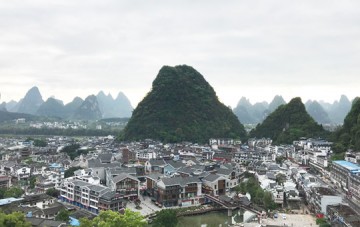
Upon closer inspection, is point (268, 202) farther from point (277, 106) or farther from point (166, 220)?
point (277, 106)

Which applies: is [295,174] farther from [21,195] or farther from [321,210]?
[21,195]

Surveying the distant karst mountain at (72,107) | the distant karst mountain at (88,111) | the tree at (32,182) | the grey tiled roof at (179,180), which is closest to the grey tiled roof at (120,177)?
the grey tiled roof at (179,180)

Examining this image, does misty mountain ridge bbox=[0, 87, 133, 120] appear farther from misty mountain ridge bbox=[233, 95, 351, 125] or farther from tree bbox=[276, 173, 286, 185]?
tree bbox=[276, 173, 286, 185]

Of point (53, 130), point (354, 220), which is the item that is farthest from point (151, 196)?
point (53, 130)

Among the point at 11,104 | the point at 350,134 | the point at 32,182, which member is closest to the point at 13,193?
the point at 32,182

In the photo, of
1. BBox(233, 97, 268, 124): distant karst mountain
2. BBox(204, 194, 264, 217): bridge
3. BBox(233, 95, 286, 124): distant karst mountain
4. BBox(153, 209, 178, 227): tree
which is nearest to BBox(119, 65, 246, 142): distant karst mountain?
BBox(204, 194, 264, 217): bridge

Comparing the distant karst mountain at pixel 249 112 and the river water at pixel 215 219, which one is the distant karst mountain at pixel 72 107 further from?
the river water at pixel 215 219
